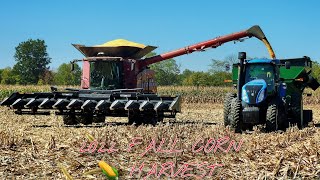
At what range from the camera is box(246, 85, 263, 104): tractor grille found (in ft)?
34.4

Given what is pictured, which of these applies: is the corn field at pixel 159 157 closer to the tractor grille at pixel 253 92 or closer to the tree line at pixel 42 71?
the tractor grille at pixel 253 92

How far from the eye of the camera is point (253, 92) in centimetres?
1050

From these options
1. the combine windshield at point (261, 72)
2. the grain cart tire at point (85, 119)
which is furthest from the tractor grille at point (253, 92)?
the grain cart tire at point (85, 119)

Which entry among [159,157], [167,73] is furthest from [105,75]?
[167,73]

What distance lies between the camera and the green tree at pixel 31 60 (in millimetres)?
83500

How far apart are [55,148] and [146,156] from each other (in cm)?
145

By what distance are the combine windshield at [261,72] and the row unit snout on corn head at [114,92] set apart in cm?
191

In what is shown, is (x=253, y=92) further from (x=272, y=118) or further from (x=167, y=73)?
(x=167, y=73)

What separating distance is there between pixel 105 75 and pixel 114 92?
3.11 feet

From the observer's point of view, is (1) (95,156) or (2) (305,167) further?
(1) (95,156)

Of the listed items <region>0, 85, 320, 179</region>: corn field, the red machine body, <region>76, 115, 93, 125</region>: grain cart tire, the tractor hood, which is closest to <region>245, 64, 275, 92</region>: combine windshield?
the tractor hood

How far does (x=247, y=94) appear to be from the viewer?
34.8 feet

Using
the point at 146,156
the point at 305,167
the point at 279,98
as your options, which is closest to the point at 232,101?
the point at 279,98

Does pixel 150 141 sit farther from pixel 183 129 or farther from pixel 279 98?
pixel 279 98
